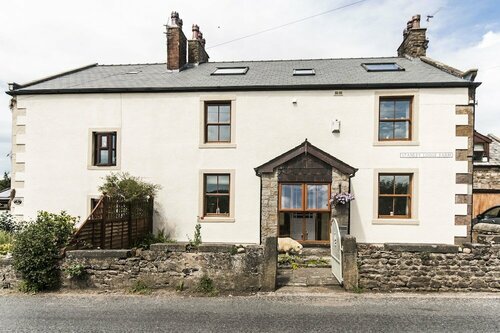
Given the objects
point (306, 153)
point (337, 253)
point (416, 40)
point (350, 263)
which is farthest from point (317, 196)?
point (416, 40)

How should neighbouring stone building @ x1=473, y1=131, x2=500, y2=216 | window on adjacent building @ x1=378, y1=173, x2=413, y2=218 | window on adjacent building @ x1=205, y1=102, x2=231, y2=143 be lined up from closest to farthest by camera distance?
1. window on adjacent building @ x1=378, y1=173, x2=413, y2=218
2. window on adjacent building @ x1=205, y1=102, x2=231, y2=143
3. neighbouring stone building @ x1=473, y1=131, x2=500, y2=216

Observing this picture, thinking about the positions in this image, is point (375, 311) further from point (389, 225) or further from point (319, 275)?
point (389, 225)

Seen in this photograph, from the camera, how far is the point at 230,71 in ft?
Answer: 43.1

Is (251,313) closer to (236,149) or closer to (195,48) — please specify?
(236,149)

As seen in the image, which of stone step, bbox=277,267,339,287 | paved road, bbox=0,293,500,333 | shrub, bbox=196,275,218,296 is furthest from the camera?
stone step, bbox=277,267,339,287

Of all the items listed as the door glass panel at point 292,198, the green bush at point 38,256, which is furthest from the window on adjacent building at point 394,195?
the green bush at point 38,256

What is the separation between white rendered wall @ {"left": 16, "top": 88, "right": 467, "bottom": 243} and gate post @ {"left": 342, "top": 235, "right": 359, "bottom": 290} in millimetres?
4258

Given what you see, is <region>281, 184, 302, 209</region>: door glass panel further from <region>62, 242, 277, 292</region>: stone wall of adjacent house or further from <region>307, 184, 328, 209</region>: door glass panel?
<region>62, 242, 277, 292</region>: stone wall of adjacent house

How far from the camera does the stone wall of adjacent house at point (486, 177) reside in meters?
16.7

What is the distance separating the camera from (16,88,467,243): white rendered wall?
411 inches

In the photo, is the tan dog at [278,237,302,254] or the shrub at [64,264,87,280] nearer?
the shrub at [64,264,87,280]

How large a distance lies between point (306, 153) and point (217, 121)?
380cm

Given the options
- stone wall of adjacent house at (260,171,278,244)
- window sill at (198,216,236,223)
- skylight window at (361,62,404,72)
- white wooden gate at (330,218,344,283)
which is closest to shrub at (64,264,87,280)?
window sill at (198,216,236,223)

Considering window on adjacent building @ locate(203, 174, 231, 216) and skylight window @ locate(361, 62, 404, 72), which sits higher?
skylight window @ locate(361, 62, 404, 72)
